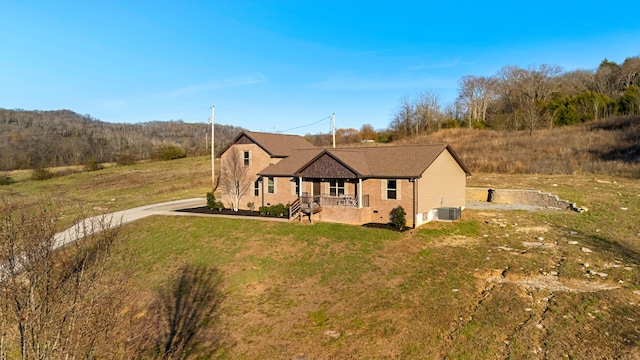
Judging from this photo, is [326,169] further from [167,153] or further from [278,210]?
[167,153]

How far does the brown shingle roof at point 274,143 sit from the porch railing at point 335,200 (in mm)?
5763

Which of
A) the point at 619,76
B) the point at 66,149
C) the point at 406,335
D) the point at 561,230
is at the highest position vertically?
the point at 619,76

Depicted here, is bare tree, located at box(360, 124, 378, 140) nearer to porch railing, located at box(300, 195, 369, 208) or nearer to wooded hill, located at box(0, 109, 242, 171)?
wooded hill, located at box(0, 109, 242, 171)

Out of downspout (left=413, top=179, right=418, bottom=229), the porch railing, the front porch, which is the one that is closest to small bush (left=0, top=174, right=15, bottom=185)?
the front porch

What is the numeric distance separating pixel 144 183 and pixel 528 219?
49.6 metres

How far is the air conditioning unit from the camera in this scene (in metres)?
23.1

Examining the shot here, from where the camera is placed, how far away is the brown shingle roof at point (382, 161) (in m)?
22.9

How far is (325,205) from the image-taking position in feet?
80.7

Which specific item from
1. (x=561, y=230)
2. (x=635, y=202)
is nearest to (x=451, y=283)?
(x=561, y=230)

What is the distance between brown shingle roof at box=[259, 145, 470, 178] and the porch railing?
1.80m

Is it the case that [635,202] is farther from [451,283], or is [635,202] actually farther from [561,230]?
[451,283]

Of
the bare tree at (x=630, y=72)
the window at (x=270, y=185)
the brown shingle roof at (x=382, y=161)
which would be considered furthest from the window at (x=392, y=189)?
the bare tree at (x=630, y=72)

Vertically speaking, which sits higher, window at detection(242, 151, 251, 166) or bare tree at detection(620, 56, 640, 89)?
bare tree at detection(620, 56, 640, 89)

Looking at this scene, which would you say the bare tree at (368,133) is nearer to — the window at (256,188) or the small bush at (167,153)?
the small bush at (167,153)
